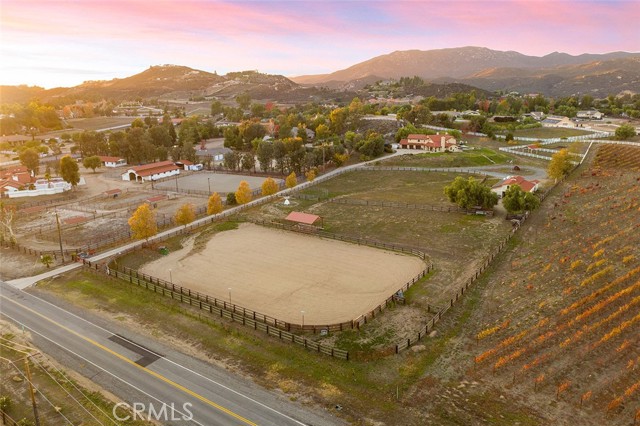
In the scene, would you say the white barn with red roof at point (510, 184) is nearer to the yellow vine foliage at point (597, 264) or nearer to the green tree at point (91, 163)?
the yellow vine foliage at point (597, 264)

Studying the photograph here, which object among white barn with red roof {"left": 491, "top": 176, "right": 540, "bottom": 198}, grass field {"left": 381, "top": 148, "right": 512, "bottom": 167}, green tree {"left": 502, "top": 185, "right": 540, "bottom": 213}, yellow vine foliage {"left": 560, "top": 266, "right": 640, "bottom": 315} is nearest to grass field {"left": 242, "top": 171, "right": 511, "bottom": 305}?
green tree {"left": 502, "top": 185, "right": 540, "bottom": 213}

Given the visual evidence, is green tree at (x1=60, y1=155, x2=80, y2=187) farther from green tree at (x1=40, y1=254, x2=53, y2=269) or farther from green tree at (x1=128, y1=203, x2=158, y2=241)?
green tree at (x1=128, y1=203, x2=158, y2=241)

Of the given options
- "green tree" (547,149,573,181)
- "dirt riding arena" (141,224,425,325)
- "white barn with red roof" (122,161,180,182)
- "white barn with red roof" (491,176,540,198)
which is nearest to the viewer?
"dirt riding arena" (141,224,425,325)

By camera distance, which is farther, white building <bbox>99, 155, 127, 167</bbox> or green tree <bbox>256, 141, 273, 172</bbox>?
white building <bbox>99, 155, 127, 167</bbox>

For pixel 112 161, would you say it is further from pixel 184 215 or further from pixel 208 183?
pixel 184 215

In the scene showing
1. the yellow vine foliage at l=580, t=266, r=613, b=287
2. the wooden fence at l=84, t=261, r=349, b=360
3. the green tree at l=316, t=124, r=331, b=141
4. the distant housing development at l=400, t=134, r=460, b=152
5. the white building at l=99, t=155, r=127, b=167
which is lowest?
the wooden fence at l=84, t=261, r=349, b=360

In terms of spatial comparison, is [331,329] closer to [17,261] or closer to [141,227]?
[141,227]
